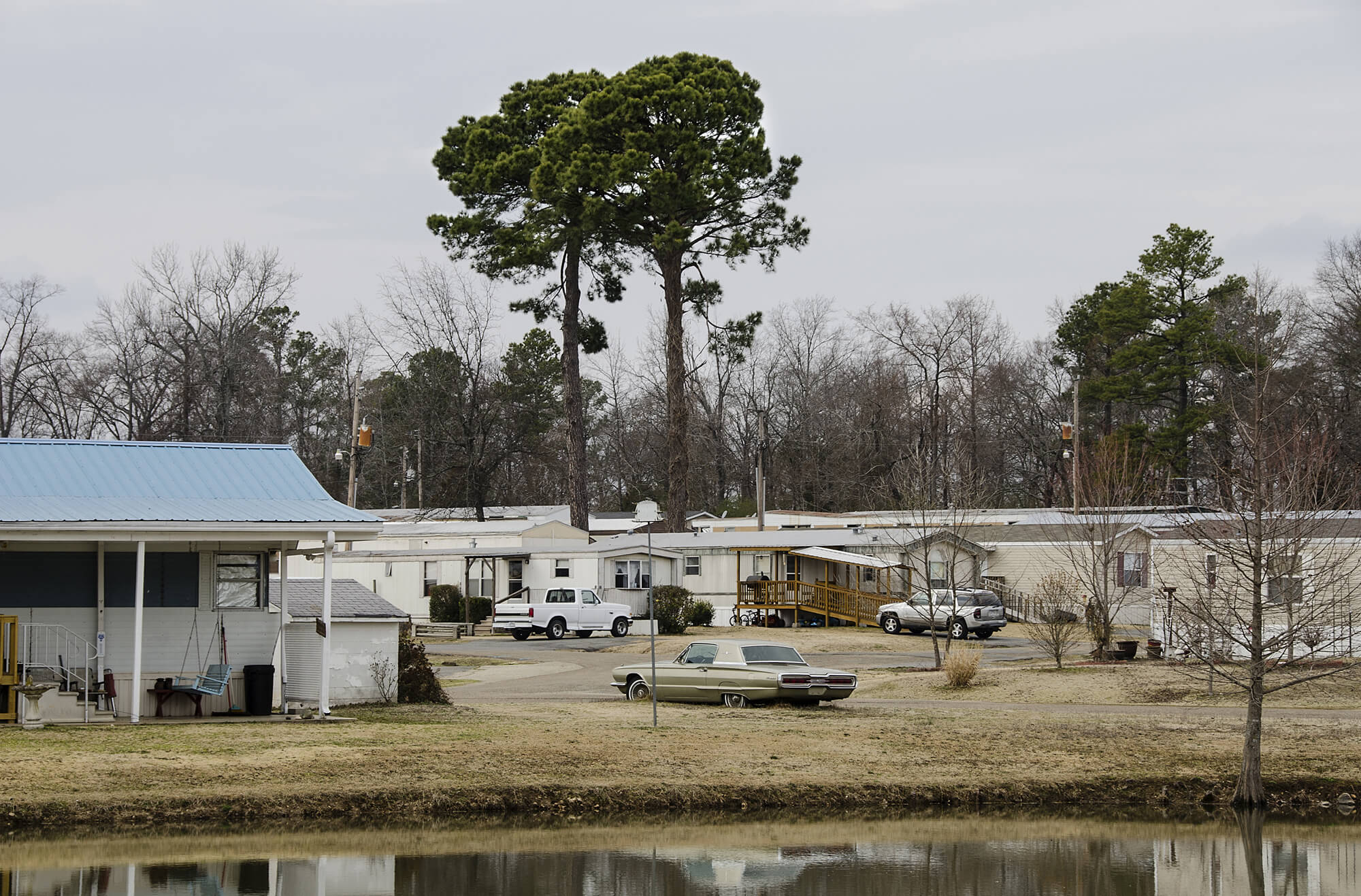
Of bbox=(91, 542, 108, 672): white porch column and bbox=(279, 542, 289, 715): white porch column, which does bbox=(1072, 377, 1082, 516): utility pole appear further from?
bbox=(91, 542, 108, 672): white porch column

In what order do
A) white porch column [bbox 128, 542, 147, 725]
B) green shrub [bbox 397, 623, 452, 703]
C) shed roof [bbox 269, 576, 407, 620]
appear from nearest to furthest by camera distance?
white porch column [bbox 128, 542, 147, 725] < shed roof [bbox 269, 576, 407, 620] < green shrub [bbox 397, 623, 452, 703]

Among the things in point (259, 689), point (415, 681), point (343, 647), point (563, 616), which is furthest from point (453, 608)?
point (259, 689)

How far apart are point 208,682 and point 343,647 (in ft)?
8.13

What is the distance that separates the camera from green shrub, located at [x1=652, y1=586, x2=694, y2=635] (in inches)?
1773

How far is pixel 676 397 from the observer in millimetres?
54156

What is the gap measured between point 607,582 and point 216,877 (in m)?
Result: 37.0

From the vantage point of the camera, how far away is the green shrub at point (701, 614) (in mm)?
47062

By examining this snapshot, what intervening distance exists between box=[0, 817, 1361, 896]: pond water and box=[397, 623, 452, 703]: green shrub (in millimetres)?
9247

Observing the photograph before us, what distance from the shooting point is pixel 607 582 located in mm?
49750

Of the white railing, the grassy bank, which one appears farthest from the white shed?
the white railing

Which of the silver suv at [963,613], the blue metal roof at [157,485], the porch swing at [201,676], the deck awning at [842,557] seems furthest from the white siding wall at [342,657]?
the deck awning at [842,557]

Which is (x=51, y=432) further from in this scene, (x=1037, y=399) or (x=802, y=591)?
(x=1037, y=399)

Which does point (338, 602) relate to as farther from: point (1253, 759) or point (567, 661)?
point (1253, 759)

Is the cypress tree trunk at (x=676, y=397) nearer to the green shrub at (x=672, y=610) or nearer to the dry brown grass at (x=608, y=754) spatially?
the green shrub at (x=672, y=610)
